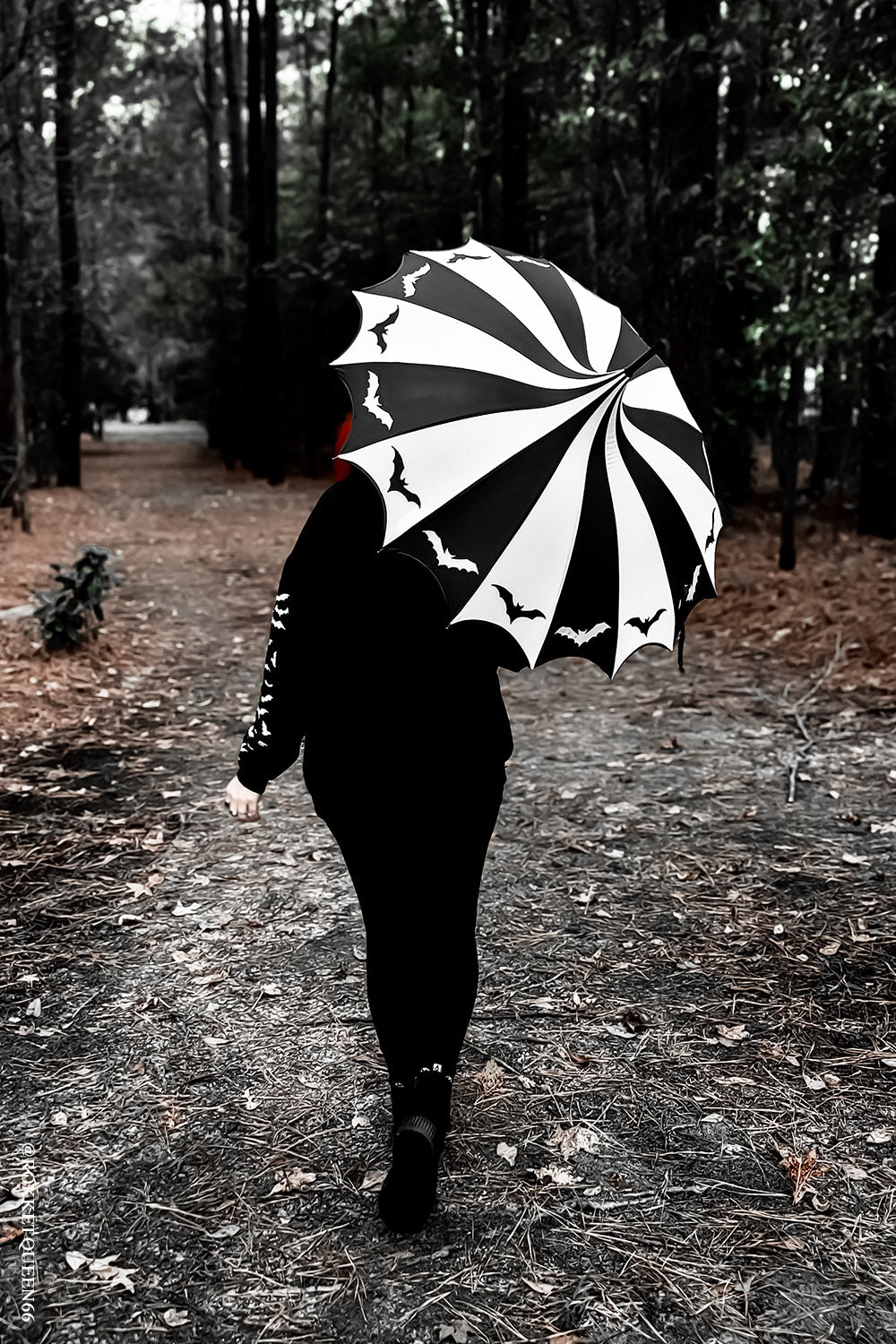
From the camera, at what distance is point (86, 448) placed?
36656mm

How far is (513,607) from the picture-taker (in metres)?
2.22

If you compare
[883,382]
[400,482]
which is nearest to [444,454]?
[400,482]

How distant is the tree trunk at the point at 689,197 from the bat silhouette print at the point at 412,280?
7.57 m

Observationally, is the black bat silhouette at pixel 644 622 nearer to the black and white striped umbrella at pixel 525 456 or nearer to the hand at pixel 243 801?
the black and white striped umbrella at pixel 525 456

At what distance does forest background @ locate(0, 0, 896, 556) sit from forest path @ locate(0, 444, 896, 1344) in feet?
8.54

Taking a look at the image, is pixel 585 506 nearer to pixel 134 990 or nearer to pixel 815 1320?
pixel 815 1320

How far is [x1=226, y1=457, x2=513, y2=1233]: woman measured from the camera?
2.41m

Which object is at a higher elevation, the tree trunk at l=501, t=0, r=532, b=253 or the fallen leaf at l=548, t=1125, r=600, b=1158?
the tree trunk at l=501, t=0, r=532, b=253

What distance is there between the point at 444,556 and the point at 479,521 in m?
0.11

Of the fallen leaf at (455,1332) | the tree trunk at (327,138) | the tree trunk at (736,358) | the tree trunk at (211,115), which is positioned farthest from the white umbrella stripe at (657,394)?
the tree trunk at (211,115)

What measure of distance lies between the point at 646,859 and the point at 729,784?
1.08 metres

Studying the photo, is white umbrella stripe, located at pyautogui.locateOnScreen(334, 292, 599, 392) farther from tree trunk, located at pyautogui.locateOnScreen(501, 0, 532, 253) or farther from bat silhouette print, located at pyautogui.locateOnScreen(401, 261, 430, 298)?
tree trunk, located at pyautogui.locateOnScreen(501, 0, 532, 253)

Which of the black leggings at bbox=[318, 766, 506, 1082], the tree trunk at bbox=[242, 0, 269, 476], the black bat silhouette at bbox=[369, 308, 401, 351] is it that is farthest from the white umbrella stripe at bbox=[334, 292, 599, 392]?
the tree trunk at bbox=[242, 0, 269, 476]

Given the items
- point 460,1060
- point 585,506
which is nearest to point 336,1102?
point 460,1060
